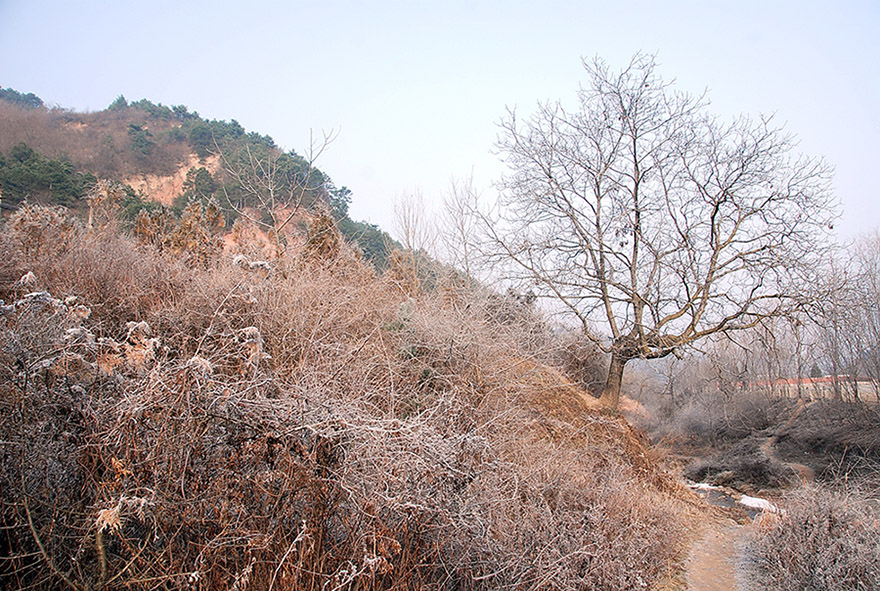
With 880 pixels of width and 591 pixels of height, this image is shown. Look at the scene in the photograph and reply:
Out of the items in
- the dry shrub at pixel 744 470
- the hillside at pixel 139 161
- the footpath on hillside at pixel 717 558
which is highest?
the hillside at pixel 139 161

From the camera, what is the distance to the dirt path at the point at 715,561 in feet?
21.8

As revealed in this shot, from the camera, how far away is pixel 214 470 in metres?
2.85

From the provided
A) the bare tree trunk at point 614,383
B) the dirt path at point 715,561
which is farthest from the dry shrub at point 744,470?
the dirt path at point 715,561

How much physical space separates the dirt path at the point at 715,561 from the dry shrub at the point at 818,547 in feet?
0.92

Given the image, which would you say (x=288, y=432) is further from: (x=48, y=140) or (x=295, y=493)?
(x=48, y=140)

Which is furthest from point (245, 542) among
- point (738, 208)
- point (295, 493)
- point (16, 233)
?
point (738, 208)

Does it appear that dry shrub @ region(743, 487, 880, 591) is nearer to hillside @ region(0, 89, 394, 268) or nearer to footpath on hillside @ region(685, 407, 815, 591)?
footpath on hillside @ region(685, 407, 815, 591)

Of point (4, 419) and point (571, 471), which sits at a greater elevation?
point (4, 419)

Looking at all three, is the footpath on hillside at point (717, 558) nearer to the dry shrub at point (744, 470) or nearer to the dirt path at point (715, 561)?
the dirt path at point (715, 561)

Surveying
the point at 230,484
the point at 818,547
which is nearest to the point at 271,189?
the point at 230,484

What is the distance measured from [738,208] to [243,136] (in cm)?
5198

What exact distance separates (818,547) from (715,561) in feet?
5.51

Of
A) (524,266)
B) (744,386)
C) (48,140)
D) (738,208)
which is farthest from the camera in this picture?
(48,140)

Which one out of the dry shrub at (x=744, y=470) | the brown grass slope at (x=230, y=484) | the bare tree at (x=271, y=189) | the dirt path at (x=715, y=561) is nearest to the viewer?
the brown grass slope at (x=230, y=484)
